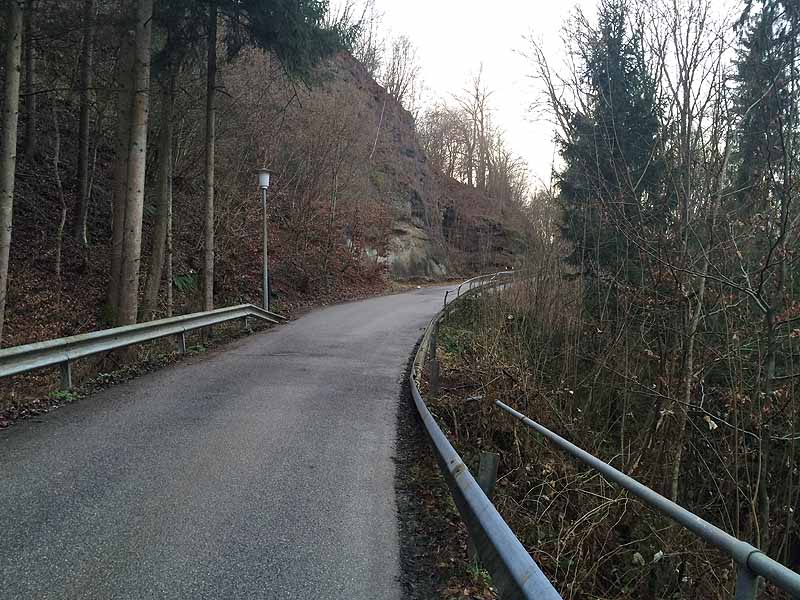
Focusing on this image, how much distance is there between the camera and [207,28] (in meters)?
13.6

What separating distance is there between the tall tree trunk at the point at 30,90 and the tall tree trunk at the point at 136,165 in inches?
82.0

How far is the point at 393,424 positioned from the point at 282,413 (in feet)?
4.59

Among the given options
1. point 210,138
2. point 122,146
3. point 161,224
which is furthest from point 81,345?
point 210,138

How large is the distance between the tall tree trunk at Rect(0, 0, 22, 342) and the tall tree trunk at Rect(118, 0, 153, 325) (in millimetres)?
1860

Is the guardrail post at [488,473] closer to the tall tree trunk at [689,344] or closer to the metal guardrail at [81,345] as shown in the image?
the tall tree trunk at [689,344]

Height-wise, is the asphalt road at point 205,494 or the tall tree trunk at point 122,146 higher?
the tall tree trunk at point 122,146

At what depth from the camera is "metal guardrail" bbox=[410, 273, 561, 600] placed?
8.07 feet

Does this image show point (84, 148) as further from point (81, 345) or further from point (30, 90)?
point (81, 345)

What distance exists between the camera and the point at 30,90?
54.3 feet

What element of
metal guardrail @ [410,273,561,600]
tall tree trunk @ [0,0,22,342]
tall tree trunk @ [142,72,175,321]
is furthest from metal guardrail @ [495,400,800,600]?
tall tree trunk @ [142,72,175,321]

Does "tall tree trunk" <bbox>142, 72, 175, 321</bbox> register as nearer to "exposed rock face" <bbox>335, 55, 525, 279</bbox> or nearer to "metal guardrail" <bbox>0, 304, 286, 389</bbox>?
"metal guardrail" <bbox>0, 304, 286, 389</bbox>

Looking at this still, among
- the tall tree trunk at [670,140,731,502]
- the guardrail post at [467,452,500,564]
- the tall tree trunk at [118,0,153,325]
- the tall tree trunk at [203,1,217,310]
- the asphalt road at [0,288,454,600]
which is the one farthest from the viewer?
the tall tree trunk at [203,1,217,310]

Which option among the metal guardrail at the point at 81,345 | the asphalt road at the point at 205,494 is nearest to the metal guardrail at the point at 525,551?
the asphalt road at the point at 205,494

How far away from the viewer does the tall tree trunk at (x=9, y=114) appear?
991 cm
